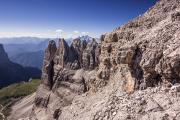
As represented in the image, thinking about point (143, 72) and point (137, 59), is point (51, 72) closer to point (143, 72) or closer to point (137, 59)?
point (137, 59)

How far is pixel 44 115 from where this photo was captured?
394ft

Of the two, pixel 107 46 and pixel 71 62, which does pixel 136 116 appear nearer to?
pixel 107 46

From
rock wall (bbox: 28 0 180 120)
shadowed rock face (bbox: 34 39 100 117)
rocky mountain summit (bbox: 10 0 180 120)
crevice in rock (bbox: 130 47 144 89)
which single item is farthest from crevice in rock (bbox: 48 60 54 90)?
crevice in rock (bbox: 130 47 144 89)

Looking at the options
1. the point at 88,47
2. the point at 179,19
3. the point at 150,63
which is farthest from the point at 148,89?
the point at 88,47

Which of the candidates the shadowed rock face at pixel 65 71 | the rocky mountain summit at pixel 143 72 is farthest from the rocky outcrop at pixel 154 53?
the shadowed rock face at pixel 65 71

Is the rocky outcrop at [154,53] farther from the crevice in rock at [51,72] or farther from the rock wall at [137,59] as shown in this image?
the crevice in rock at [51,72]

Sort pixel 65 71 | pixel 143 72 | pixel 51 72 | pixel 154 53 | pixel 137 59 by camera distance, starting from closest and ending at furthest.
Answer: pixel 154 53 < pixel 143 72 < pixel 137 59 < pixel 65 71 < pixel 51 72

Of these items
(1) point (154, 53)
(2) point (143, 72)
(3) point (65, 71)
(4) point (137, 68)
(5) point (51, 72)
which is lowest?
(5) point (51, 72)

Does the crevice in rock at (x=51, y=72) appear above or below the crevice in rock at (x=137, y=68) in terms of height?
below

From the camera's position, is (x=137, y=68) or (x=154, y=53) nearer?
(x=154, y=53)

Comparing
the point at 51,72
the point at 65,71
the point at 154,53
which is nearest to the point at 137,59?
the point at 154,53

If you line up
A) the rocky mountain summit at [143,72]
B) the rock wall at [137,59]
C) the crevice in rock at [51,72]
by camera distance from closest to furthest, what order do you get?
the rocky mountain summit at [143,72] → the rock wall at [137,59] → the crevice in rock at [51,72]

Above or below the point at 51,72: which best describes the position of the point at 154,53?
above

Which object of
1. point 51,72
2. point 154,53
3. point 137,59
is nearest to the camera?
point 154,53
